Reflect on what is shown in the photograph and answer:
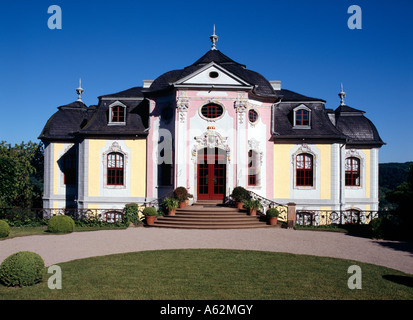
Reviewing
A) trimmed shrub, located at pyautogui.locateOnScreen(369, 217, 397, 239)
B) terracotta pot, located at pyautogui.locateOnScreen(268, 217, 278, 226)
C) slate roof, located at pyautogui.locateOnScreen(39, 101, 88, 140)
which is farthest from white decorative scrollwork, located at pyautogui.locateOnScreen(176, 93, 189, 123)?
trimmed shrub, located at pyautogui.locateOnScreen(369, 217, 397, 239)

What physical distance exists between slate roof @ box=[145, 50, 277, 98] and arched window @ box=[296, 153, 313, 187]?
4.70 metres

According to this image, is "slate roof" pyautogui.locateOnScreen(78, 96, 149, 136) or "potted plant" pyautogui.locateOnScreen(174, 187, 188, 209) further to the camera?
"slate roof" pyautogui.locateOnScreen(78, 96, 149, 136)

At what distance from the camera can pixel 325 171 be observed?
25500mm

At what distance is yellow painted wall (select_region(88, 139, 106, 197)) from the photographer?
2558 cm

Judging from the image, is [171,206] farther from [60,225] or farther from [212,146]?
[60,225]

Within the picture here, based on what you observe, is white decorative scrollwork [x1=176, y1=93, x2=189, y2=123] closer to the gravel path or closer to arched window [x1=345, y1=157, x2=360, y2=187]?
the gravel path

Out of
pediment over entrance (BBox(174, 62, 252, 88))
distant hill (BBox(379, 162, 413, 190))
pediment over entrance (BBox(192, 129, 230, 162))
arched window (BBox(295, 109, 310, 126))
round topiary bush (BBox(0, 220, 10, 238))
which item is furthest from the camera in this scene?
distant hill (BBox(379, 162, 413, 190))

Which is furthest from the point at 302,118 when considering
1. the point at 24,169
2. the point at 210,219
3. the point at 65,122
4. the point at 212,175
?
the point at 24,169

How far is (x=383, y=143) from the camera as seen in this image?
27.2m

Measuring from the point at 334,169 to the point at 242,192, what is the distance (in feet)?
25.5

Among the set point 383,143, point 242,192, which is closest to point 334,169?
point 383,143

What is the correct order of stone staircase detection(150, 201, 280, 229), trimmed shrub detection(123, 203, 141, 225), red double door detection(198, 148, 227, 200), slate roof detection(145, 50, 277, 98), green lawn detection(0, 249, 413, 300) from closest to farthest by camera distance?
1. green lawn detection(0, 249, 413, 300)
2. stone staircase detection(150, 201, 280, 229)
3. trimmed shrub detection(123, 203, 141, 225)
4. red double door detection(198, 148, 227, 200)
5. slate roof detection(145, 50, 277, 98)

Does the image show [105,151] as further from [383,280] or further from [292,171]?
[383,280]
